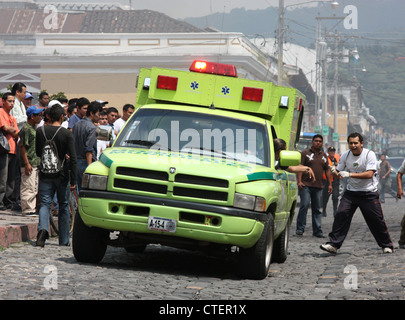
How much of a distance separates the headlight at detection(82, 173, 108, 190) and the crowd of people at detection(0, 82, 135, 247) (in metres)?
1.74

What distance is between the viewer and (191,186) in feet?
28.5

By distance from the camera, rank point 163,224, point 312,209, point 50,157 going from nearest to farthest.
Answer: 1. point 163,224
2. point 50,157
3. point 312,209

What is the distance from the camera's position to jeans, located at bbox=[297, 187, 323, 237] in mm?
15969

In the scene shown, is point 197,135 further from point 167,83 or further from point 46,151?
point 46,151

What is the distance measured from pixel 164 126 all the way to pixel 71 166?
162 cm

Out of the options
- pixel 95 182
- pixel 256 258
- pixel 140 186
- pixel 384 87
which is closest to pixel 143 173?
pixel 140 186

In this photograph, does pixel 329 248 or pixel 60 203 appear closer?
pixel 60 203

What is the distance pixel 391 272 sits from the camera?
9.73 metres

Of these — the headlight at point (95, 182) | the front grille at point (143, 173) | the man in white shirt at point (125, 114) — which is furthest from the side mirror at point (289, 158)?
the man in white shirt at point (125, 114)

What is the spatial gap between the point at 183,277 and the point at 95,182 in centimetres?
142

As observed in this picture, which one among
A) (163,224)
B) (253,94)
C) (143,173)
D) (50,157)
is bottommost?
(163,224)

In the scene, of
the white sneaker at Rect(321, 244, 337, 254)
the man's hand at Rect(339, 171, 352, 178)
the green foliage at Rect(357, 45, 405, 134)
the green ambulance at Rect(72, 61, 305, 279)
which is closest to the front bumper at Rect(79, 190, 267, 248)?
the green ambulance at Rect(72, 61, 305, 279)

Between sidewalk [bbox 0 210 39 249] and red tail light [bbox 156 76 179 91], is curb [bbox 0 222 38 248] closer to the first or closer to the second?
sidewalk [bbox 0 210 39 249]

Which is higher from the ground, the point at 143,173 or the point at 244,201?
the point at 143,173
